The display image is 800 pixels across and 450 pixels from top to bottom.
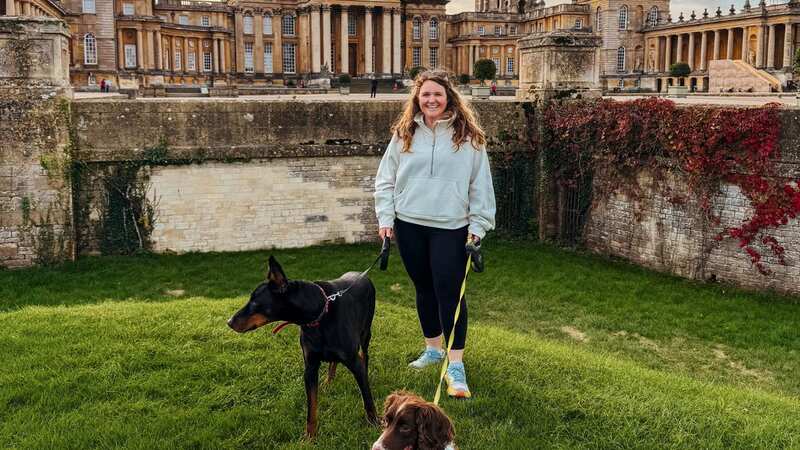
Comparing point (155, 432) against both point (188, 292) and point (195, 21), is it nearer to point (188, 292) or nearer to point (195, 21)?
point (188, 292)

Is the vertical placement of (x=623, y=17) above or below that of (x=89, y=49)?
above

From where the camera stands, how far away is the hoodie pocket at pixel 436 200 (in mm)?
4891

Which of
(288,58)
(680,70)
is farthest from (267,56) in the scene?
(680,70)

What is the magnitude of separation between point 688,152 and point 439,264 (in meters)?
8.70

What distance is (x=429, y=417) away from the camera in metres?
3.04

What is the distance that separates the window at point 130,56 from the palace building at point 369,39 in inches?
3.2

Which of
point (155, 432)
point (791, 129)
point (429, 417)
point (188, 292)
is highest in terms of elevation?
point (791, 129)

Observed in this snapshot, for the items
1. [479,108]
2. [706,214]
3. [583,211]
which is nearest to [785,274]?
[706,214]

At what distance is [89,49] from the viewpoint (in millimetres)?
56031

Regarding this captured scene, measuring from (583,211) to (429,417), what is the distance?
12.2 metres

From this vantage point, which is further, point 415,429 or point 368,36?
point 368,36

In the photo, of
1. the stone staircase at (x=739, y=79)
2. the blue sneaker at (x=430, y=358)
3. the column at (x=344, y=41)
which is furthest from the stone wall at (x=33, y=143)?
the column at (x=344, y=41)

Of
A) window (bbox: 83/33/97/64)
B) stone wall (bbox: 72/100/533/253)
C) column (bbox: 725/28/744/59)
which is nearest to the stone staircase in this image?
column (bbox: 725/28/744/59)

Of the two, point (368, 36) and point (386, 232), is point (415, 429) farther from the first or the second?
point (368, 36)
